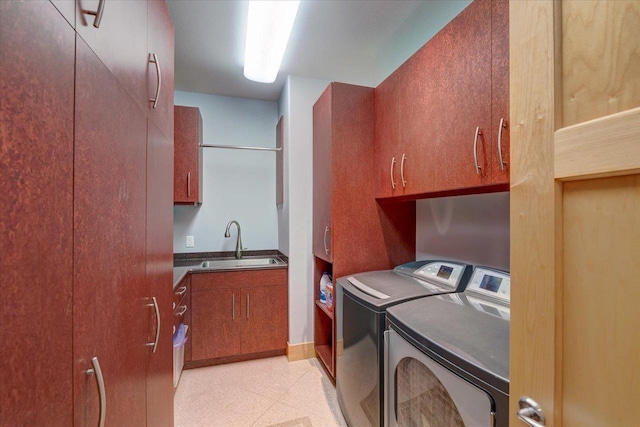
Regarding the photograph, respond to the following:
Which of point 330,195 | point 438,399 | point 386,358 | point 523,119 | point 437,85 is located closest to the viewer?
point 523,119

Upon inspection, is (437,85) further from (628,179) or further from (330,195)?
(628,179)

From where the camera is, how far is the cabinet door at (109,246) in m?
0.55

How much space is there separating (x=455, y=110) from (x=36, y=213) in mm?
1462

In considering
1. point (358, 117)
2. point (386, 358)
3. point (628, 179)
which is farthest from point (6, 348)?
point (358, 117)

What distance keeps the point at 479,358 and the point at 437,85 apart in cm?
124

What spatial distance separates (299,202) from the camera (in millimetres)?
2469

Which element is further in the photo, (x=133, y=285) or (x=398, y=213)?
(x=398, y=213)

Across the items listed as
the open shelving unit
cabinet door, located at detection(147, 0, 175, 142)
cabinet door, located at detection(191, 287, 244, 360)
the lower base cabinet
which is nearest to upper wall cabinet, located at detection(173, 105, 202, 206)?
the lower base cabinet

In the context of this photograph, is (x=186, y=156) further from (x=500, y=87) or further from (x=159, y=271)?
(x=500, y=87)

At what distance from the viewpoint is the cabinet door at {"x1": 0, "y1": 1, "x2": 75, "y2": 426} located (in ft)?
1.22

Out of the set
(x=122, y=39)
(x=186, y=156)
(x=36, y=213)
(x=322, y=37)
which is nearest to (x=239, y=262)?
(x=186, y=156)

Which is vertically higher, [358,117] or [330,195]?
[358,117]

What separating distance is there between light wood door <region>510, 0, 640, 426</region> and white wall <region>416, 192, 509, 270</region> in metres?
0.91

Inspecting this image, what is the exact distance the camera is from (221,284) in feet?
7.68
